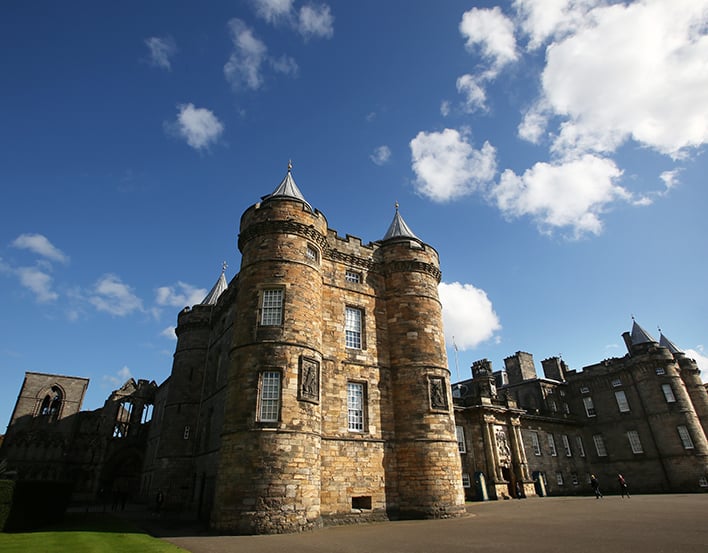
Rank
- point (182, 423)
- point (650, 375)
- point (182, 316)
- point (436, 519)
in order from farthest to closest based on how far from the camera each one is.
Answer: point (650, 375) → point (182, 316) → point (182, 423) → point (436, 519)

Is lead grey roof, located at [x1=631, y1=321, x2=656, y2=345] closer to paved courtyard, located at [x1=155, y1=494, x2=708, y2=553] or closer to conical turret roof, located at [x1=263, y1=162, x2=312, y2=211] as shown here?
paved courtyard, located at [x1=155, y1=494, x2=708, y2=553]

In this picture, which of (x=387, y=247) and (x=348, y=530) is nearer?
(x=348, y=530)

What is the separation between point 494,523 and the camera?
1598 centimetres

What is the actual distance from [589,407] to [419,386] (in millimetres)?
31915

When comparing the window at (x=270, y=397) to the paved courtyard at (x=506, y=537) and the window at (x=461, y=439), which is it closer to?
the paved courtyard at (x=506, y=537)

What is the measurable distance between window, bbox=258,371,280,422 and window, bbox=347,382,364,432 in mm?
4583

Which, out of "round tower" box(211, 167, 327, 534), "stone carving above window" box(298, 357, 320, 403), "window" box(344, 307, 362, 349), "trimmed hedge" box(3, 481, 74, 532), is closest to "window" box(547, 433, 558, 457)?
"window" box(344, 307, 362, 349)

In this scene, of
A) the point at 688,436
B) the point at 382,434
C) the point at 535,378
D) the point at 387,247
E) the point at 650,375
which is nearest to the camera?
the point at 382,434

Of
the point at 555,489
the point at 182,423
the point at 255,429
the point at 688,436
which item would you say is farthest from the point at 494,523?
the point at 688,436

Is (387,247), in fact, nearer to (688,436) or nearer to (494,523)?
(494,523)

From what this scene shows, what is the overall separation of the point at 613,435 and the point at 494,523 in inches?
1289

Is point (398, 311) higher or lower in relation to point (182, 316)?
lower

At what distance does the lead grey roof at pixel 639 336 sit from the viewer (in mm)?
40969

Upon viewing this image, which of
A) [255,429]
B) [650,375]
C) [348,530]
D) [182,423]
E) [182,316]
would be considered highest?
[182,316]
